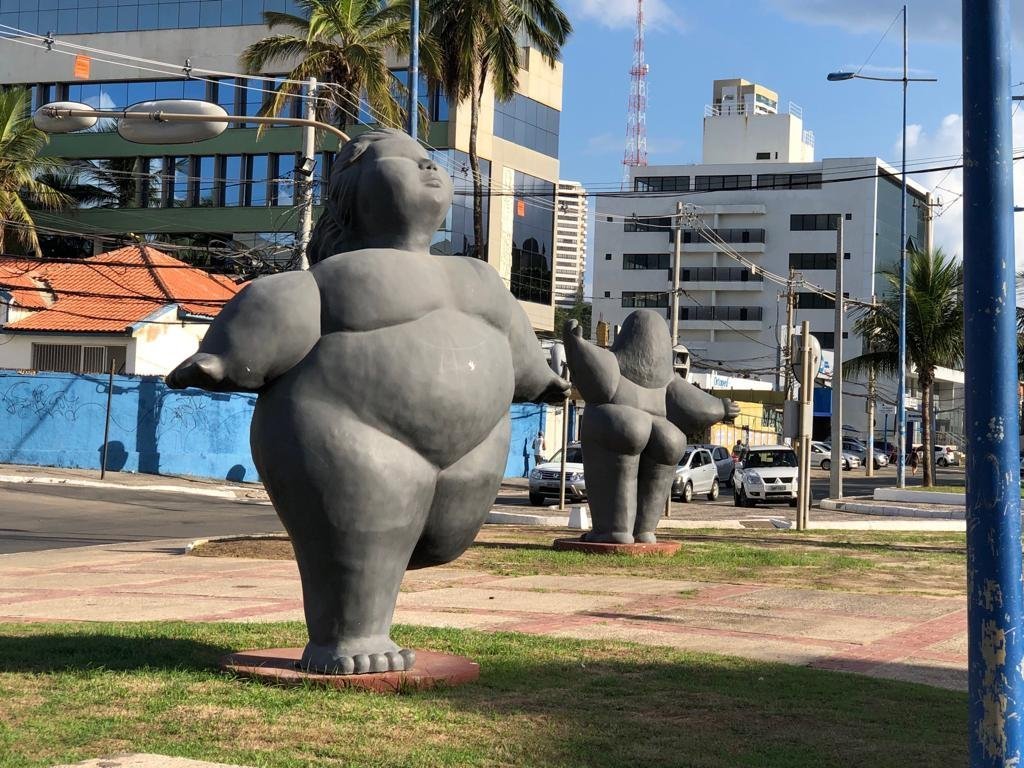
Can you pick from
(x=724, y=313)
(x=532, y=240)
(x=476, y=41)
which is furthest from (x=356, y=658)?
(x=724, y=313)

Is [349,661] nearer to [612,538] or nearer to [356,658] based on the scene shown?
[356,658]

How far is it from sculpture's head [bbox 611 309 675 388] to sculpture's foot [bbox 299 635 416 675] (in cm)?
743

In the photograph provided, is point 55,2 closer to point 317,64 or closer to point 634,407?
point 317,64

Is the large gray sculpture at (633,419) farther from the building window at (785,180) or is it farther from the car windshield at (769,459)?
the building window at (785,180)

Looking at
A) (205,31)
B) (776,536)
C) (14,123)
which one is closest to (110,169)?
(205,31)

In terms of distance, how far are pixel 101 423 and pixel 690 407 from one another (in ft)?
56.9

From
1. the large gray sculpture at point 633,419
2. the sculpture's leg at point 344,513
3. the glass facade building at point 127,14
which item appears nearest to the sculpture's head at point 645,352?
the large gray sculpture at point 633,419

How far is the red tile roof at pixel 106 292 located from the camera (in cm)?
3027

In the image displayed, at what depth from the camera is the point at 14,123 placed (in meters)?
34.0

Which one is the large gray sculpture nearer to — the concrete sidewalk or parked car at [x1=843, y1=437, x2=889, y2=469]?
the concrete sidewalk

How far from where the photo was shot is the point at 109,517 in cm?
1878

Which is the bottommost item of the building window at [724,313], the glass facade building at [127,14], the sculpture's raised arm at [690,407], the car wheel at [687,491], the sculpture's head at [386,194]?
the car wheel at [687,491]

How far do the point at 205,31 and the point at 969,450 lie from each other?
1768 inches

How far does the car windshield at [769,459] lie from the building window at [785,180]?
48846mm
